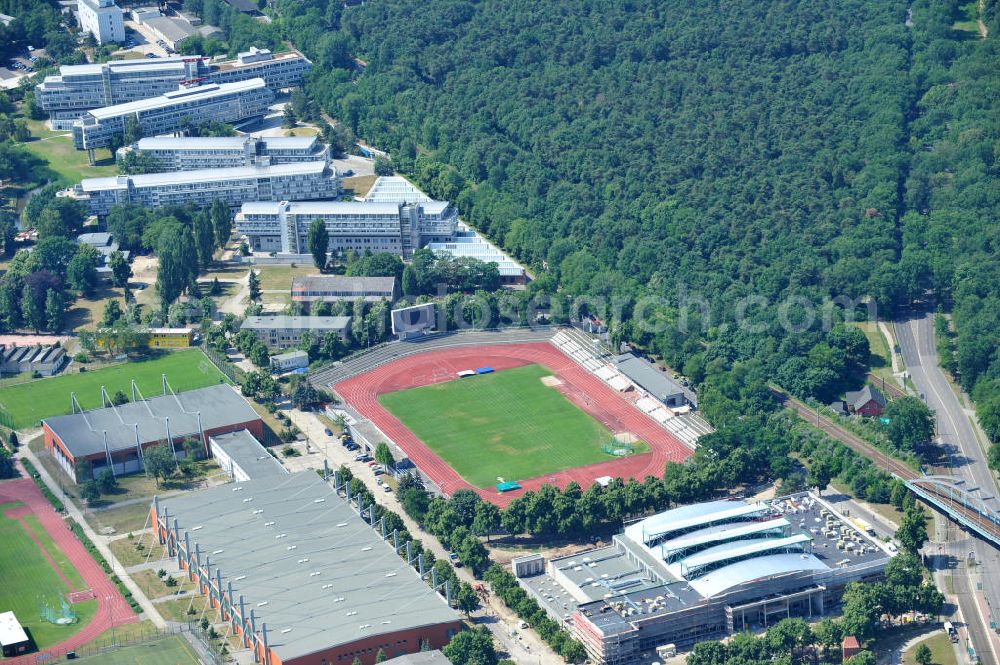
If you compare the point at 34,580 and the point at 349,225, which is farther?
the point at 349,225

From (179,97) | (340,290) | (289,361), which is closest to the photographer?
(289,361)

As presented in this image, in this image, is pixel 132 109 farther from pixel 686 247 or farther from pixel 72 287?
pixel 686 247

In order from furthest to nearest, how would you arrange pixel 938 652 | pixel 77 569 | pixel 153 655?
pixel 77 569, pixel 153 655, pixel 938 652

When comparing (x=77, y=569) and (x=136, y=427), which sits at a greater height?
(x=136, y=427)

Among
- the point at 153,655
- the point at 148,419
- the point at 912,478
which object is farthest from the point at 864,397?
the point at 153,655

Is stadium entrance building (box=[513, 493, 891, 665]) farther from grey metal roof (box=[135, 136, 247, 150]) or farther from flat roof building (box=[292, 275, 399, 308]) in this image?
grey metal roof (box=[135, 136, 247, 150])

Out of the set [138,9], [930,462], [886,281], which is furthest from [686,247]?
[138,9]

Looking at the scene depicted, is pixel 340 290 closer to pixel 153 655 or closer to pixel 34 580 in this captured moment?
pixel 34 580
